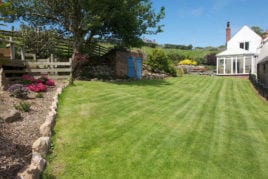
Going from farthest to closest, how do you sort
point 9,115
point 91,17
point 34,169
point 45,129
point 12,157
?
point 91,17 → point 9,115 → point 45,129 → point 12,157 → point 34,169

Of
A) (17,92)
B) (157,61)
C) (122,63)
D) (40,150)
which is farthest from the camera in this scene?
(157,61)

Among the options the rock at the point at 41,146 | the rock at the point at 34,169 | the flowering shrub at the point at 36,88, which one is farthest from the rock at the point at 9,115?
the flowering shrub at the point at 36,88

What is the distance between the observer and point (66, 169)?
6.05 m

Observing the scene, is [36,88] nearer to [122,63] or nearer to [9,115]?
[9,115]

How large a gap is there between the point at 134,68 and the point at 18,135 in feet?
61.2

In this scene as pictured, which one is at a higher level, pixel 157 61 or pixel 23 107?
pixel 157 61

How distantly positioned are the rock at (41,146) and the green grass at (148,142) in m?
0.22

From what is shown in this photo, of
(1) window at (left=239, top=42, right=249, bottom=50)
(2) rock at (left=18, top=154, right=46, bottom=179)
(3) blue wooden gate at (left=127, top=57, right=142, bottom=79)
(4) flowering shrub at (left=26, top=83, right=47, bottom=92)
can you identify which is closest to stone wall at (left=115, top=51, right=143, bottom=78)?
(3) blue wooden gate at (left=127, top=57, right=142, bottom=79)

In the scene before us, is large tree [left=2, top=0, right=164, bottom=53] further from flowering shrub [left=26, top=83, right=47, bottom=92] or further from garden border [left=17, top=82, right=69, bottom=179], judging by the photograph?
garden border [left=17, top=82, right=69, bottom=179]

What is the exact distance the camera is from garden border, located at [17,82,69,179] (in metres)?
5.35

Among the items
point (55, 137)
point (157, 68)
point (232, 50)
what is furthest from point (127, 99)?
point (232, 50)

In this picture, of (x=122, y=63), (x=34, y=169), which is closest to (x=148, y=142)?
(x=34, y=169)

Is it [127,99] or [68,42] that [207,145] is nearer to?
[127,99]

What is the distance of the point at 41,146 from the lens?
6395 millimetres
